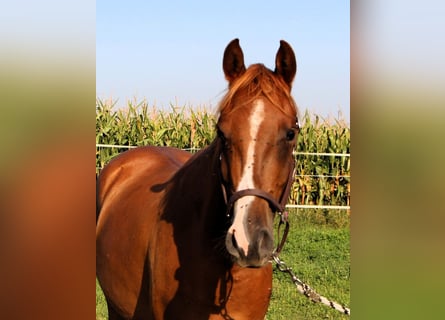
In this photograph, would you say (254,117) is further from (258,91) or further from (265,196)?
(265,196)

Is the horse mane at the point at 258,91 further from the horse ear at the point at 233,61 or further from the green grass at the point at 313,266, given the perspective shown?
the green grass at the point at 313,266

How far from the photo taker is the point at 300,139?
12.9m

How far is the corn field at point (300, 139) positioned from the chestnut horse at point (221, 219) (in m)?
9.03

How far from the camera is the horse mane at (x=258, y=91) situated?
7.72 ft

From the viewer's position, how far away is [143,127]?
12875mm

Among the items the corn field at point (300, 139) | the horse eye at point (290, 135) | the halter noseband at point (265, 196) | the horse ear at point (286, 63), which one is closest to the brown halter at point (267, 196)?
the halter noseband at point (265, 196)

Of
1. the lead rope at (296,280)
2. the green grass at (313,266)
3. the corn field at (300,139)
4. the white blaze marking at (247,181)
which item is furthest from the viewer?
the corn field at (300,139)

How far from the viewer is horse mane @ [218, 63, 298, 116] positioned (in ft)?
7.72

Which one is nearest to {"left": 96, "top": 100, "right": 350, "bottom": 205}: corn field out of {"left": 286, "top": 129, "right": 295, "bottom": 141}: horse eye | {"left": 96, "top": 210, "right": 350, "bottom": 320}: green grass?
{"left": 96, "top": 210, "right": 350, "bottom": 320}: green grass

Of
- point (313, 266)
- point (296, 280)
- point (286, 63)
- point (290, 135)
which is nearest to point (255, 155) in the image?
point (290, 135)

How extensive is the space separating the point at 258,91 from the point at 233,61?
0.98ft
